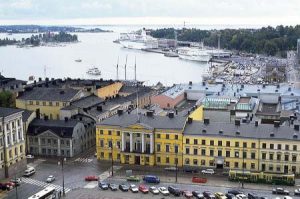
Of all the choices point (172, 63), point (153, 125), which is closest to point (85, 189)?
point (153, 125)

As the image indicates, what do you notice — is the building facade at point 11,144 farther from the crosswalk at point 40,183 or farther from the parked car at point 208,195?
the parked car at point 208,195

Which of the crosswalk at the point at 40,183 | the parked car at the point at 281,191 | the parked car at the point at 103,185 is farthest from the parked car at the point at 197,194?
the crosswalk at the point at 40,183

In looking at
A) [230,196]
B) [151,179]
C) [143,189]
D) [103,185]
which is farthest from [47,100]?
[230,196]

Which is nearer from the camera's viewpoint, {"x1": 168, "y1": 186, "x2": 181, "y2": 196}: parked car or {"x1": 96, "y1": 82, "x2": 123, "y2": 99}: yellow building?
{"x1": 168, "y1": 186, "x2": 181, "y2": 196}: parked car

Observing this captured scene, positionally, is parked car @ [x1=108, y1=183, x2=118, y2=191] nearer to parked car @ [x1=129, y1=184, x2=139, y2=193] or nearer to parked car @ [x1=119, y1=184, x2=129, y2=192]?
parked car @ [x1=119, y1=184, x2=129, y2=192]

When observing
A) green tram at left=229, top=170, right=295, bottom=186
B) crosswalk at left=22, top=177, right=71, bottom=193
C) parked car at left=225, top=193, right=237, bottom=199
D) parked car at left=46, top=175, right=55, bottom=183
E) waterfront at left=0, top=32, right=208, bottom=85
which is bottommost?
crosswalk at left=22, top=177, right=71, bottom=193

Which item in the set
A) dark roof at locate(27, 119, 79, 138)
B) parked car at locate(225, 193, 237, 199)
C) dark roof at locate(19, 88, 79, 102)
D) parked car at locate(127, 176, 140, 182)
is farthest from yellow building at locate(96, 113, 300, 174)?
dark roof at locate(19, 88, 79, 102)

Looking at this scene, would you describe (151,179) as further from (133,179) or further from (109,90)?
(109,90)
